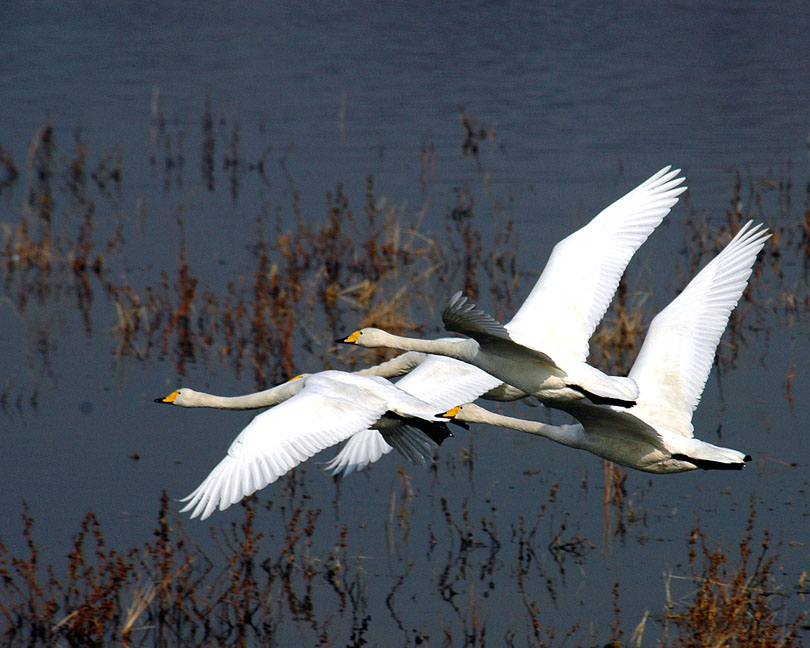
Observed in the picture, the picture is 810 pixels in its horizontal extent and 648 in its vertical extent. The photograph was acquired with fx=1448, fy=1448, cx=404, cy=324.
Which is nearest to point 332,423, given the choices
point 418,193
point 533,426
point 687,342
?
point 533,426

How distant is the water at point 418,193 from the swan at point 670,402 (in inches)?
41.7

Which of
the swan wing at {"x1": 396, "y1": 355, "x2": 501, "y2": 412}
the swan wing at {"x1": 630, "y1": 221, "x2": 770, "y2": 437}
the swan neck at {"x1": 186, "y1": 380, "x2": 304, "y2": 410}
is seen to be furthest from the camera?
the swan wing at {"x1": 396, "y1": 355, "x2": 501, "y2": 412}

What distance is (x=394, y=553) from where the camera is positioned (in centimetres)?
979

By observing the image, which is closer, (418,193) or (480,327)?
(480,327)

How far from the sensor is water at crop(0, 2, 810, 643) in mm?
10086

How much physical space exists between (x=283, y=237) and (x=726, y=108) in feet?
40.1

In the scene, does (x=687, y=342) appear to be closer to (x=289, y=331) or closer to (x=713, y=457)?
(x=713, y=457)

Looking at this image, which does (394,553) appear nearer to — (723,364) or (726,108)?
(723,364)

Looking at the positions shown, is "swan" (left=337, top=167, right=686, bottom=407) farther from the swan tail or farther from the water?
the water

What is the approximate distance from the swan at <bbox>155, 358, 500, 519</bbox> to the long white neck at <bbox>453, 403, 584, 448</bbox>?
16cm

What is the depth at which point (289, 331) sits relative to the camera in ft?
42.2

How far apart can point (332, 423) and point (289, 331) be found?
485 centimetres

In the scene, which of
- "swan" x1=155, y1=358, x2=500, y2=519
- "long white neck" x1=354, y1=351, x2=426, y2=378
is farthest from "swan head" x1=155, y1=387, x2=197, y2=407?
"long white neck" x1=354, y1=351, x2=426, y2=378

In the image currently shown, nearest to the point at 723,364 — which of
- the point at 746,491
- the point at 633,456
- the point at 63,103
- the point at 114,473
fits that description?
the point at 746,491
